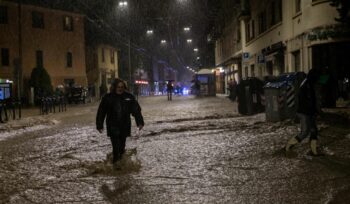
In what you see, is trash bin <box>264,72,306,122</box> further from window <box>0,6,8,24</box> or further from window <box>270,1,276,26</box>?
window <box>0,6,8,24</box>

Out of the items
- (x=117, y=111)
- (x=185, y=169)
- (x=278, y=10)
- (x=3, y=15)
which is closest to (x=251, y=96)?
(x=278, y=10)

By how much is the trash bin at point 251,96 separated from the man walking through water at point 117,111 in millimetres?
11156

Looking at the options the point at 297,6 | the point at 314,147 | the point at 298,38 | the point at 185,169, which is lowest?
the point at 185,169

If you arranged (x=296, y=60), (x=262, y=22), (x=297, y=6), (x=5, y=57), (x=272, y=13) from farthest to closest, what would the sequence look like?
(x=5, y=57)
(x=262, y=22)
(x=272, y=13)
(x=296, y=60)
(x=297, y=6)

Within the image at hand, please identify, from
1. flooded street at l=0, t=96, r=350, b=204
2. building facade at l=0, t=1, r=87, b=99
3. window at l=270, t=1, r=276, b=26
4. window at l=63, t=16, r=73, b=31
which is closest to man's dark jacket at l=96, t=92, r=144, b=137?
flooded street at l=0, t=96, r=350, b=204

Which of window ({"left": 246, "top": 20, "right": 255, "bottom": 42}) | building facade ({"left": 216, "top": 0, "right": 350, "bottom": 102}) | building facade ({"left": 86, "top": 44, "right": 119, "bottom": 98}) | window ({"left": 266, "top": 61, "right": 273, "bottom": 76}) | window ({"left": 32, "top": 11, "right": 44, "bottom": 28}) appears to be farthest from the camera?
building facade ({"left": 86, "top": 44, "right": 119, "bottom": 98})

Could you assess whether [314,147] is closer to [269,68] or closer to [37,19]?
[269,68]

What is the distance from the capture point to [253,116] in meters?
19.0

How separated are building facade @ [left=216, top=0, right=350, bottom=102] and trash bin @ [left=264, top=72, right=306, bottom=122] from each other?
198cm

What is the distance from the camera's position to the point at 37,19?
48.3 m

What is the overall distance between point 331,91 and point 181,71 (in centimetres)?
14960

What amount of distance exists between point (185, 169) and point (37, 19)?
141ft

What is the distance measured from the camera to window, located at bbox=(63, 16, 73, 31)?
169 feet

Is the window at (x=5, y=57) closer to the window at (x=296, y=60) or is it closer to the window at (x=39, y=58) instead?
the window at (x=39, y=58)
